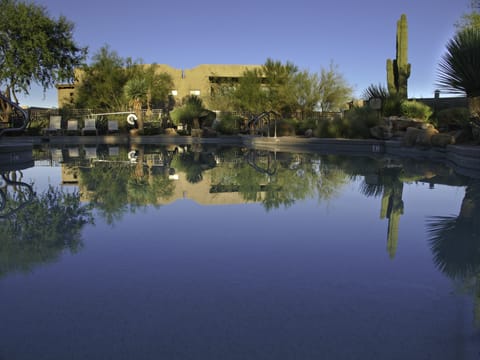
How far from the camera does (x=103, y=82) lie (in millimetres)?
34812

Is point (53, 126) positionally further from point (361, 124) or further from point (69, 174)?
point (361, 124)

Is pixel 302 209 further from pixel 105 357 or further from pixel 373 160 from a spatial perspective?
pixel 373 160

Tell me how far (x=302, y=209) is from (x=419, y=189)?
2.33 meters

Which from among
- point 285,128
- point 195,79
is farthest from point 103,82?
point 285,128

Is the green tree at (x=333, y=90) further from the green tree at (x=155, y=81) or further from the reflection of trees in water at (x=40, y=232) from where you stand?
the reflection of trees in water at (x=40, y=232)

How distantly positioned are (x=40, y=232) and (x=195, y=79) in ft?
120

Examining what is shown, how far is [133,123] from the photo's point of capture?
78.3 ft

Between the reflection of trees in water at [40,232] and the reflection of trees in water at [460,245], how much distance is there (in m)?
2.81

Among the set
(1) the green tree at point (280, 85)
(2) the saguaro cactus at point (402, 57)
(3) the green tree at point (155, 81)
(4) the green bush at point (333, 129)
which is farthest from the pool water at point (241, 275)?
(3) the green tree at point (155, 81)

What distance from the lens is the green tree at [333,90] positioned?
29.2m

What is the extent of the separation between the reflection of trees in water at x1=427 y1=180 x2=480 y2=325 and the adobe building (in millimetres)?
35153

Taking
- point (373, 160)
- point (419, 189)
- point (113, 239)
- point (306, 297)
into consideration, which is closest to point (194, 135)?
point (373, 160)

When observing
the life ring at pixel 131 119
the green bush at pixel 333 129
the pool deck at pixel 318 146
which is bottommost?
the pool deck at pixel 318 146

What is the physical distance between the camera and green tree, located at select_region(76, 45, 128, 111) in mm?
34344
